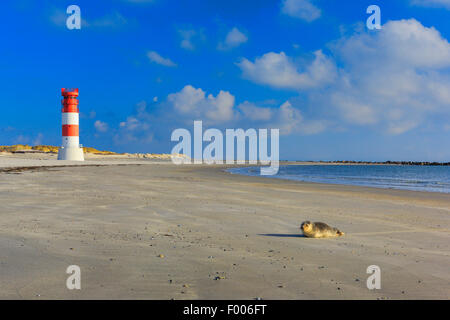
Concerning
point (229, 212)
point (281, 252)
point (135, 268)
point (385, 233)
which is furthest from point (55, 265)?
point (385, 233)

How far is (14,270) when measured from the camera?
217 inches

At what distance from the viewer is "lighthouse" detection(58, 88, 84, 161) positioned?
160 feet

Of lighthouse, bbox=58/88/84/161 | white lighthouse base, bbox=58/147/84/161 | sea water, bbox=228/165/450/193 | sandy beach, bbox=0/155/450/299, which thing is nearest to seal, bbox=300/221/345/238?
sandy beach, bbox=0/155/450/299

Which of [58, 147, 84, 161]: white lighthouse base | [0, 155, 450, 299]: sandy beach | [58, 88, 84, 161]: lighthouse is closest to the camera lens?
[0, 155, 450, 299]: sandy beach

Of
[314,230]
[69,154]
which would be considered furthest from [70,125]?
[314,230]

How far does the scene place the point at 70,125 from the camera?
49.2 m

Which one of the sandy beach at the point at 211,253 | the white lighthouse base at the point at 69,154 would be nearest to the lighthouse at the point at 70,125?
the white lighthouse base at the point at 69,154

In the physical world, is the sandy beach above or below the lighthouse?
below

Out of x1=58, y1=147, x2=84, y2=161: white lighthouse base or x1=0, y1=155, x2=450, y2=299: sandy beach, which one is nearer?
x1=0, y1=155, x2=450, y2=299: sandy beach

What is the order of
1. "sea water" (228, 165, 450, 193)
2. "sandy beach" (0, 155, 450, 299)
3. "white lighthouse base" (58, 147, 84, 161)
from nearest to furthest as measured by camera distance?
"sandy beach" (0, 155, 450, 299) → "sea water" (228, 165, 450, 193) → "white lighthouse base" (58, 147, 84, 161)

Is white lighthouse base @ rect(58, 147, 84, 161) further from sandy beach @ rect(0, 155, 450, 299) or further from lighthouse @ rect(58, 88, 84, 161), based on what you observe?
sandy beach @ rect(0, 155, 450, 299)

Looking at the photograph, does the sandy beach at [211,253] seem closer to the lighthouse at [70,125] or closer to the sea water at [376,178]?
the sea water at [376,178]

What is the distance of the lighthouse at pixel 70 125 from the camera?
48.7 meters
